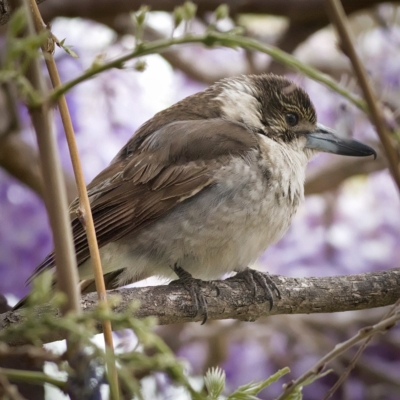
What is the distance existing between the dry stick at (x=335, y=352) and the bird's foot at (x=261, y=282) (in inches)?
38.6

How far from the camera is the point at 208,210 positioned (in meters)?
2.17

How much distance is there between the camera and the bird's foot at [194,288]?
74.7 inches

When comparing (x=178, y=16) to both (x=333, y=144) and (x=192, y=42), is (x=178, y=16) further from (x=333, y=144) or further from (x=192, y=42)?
(x=333, y=144)

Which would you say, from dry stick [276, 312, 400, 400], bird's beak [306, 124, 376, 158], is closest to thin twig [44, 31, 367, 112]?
dry stick [276, 312, 400, 400]

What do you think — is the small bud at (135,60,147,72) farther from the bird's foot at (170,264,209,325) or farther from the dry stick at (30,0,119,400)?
the bird's foot at (170,264,209,325)

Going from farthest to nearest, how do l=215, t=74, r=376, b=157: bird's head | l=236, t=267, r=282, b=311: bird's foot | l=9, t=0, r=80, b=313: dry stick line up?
1. l=215, t=74, r=376, b=157: bird's head
2. l=236, t=267, r=282, b=311: bird's foot
3. l=9, t=0, r=80, b=313: dry stick

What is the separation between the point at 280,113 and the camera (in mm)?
2609

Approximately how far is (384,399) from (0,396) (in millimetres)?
2341

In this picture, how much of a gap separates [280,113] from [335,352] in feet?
5.54

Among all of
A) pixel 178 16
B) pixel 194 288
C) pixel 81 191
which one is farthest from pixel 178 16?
pixel 194 288

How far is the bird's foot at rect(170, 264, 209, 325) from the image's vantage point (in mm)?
1896

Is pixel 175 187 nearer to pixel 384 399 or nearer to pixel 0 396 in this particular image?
pixel 384 399

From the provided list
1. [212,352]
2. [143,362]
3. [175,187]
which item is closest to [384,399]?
[212,352]

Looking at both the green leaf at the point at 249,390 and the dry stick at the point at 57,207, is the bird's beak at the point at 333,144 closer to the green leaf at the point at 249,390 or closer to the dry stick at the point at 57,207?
the green leaf at the point at 249,390
